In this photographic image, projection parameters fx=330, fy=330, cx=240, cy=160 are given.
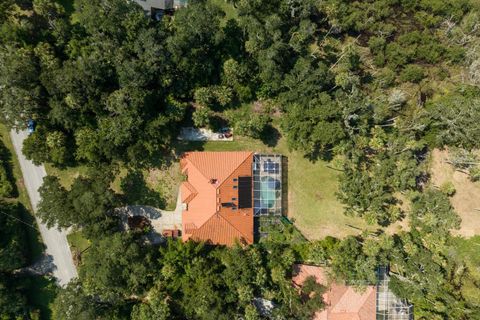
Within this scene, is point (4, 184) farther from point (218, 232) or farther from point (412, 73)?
point (412, 73)

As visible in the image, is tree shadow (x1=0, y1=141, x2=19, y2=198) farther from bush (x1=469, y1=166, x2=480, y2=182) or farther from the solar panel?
bush (x1=469, y1=166, x2=480, y2=182)

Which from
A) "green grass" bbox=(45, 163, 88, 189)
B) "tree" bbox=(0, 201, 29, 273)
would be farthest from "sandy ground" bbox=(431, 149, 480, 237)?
"tree" bbox=(0, 201, 29, 273)

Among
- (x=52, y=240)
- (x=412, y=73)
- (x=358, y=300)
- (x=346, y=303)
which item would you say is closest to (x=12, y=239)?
(x=52, y=240)

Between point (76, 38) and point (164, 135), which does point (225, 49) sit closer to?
point (164, 135)

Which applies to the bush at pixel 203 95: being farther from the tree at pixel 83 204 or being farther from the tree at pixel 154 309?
the tree at pixel 154 309

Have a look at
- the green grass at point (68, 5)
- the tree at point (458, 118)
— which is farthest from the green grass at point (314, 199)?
the green grass at point (68, 5)
